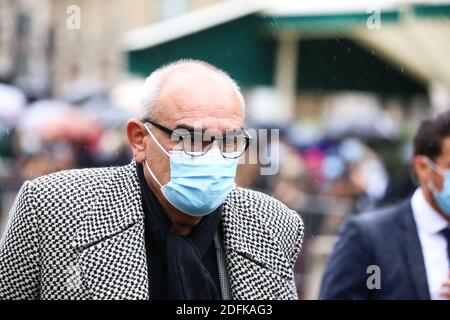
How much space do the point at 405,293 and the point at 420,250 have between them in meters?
0.25

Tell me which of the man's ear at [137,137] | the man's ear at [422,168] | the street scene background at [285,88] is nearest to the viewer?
the man's ear at [137,137]

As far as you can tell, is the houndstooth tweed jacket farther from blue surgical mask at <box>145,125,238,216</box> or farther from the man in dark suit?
the man in dark suit

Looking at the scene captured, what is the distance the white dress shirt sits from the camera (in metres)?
4.56

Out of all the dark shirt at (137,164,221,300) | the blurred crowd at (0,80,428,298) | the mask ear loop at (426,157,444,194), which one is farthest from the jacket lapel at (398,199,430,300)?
the blurred crowd at (0,80,428,298)

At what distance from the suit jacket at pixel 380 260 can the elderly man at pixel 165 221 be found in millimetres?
1036

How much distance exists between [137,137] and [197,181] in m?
0.27

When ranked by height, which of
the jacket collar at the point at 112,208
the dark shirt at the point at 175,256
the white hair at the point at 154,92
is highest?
the white hair at the point at 154,92

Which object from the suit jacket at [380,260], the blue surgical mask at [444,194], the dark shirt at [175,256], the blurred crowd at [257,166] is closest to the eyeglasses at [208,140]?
the dark shirt at [175,256]

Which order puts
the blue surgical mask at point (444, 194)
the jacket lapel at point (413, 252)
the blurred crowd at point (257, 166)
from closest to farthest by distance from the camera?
the jacket lapel at point (413, 252), the blue surgical mask at point (444, 194), the blurred crowd at point (257, 166)

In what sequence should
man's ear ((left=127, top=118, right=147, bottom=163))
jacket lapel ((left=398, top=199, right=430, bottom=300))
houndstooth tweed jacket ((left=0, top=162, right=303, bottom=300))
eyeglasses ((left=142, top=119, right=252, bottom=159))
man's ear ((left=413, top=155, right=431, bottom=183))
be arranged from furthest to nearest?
man's ear ((left=413, top=155, right=431, bottom=183)), jacket lapel ((left=398, top=199, right=430, bottom=300)), man's ear ((left=127, top=118, right=147, bottom=163)), eyeglasses ((left=142, top=119, right=252, bottom=159)), houndstooth tweed jacket ((left=0, top=162, right=303, bottom=300))

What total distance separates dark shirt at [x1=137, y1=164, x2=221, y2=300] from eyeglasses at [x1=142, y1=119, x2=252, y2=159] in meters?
0.18

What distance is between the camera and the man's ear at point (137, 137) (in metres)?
3.50

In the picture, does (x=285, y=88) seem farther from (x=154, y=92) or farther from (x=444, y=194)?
(x=154, y=92)

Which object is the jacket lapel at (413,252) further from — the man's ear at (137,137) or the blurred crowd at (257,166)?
the blurred crowd at (257,166)
